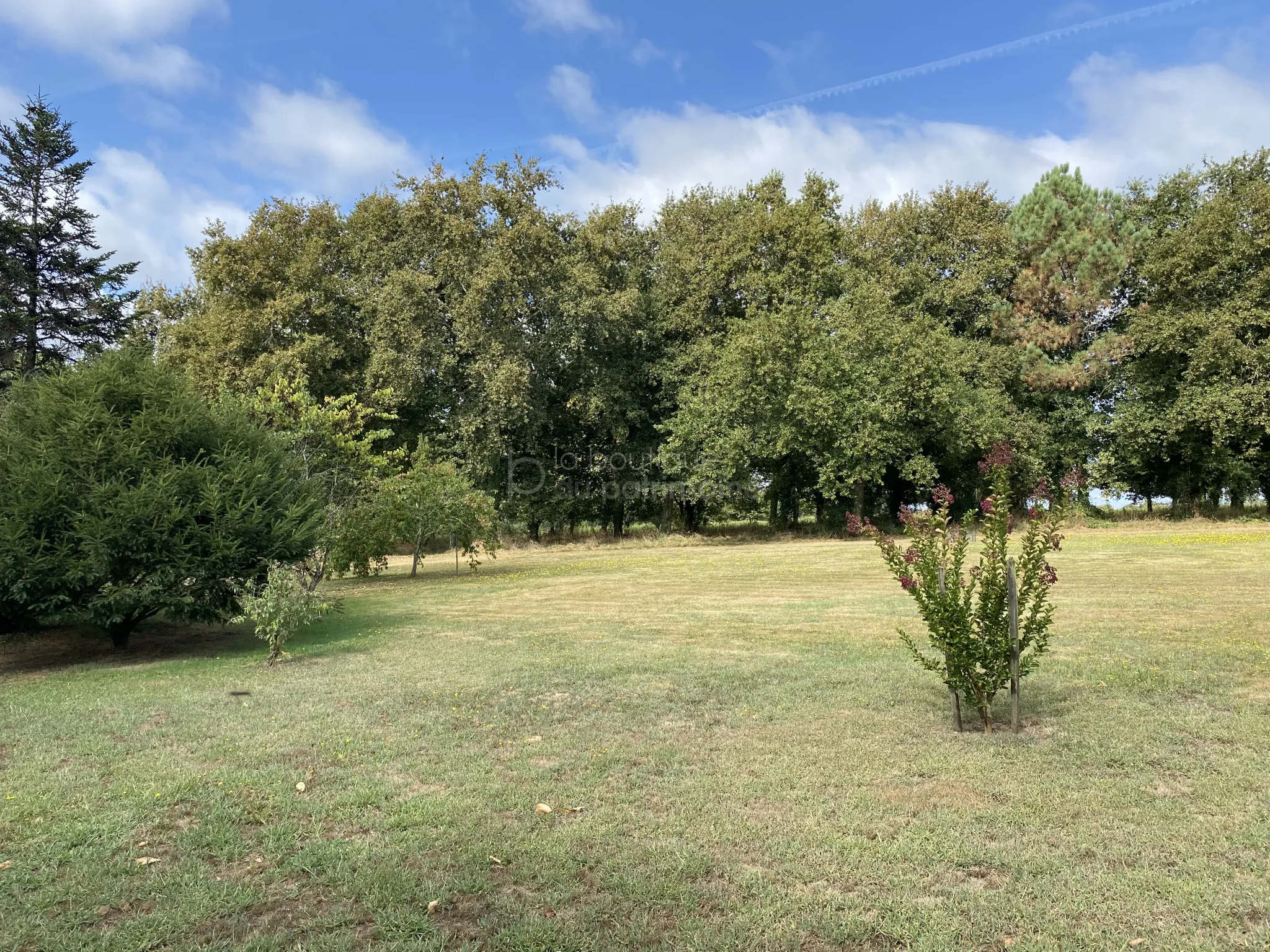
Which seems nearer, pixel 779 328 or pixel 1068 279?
pixel 779 328

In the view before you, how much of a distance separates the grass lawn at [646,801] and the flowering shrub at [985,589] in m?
0.53

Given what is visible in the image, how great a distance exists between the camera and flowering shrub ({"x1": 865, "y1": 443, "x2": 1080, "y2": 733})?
5688 mm

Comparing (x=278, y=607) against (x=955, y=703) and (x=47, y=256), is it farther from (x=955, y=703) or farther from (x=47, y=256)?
(x=47, y=256)

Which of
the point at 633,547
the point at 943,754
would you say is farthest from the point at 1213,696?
the point at 633,547

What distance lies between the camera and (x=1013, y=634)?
572 centimetres

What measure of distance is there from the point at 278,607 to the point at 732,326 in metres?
23.8

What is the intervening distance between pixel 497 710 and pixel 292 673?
139 inches

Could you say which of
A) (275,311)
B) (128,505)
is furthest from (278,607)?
(275,311)

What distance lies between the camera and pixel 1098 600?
39.5 ft

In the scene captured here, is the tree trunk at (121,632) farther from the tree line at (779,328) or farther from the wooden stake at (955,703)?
the tree line at (779,328)

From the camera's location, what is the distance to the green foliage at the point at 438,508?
823 inches

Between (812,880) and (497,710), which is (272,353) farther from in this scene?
(812,880)

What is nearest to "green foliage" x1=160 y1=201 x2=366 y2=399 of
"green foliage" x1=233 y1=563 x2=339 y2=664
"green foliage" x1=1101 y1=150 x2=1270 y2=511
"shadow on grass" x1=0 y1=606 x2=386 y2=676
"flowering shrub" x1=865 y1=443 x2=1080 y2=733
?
"shadow on grass" x1=0 y1=606 x2=386 y2=676

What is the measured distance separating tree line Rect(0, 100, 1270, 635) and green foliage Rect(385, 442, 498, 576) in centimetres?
72
